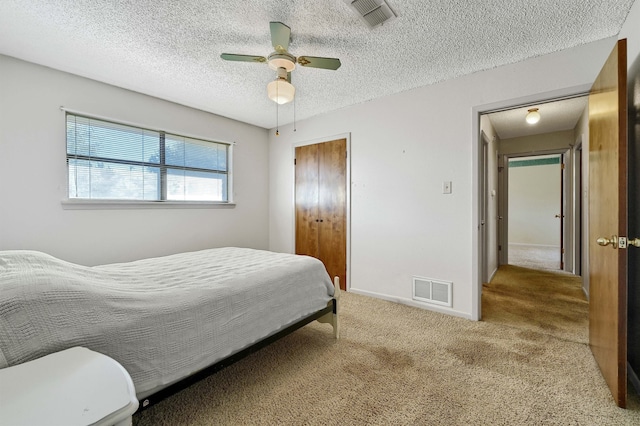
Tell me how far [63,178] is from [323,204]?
9.43 feet

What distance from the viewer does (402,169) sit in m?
3.24

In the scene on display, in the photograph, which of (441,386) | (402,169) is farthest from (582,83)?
(441,386)

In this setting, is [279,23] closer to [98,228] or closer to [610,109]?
[610,109]

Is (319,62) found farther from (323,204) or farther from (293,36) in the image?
(323,204)

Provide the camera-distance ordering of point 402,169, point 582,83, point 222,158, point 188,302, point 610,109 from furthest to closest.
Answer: point 222,158
point 402,169
point 582,83
point 610,109
point 188,302

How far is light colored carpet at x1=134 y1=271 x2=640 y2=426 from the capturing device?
1.47 m

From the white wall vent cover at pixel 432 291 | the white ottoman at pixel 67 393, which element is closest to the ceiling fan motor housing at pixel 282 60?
the white ottoman at pixel 67 393

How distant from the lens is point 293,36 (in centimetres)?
214

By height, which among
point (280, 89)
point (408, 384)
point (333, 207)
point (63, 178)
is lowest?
point (408, 384)

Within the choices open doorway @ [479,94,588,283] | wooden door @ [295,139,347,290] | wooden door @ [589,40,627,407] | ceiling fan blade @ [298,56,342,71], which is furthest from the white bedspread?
open doorway @ [479,94,588,283]

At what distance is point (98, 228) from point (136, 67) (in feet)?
5.45

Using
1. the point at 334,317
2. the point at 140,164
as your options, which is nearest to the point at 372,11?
the point at 334,317

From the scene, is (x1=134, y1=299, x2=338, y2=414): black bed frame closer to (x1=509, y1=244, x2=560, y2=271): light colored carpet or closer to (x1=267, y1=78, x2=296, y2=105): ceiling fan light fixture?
(x1=267, y1=78, x2=296, y2=105): ceiling fan light fixture

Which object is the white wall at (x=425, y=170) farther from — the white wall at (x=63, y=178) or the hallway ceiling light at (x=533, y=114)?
the white wall at (x=63, y=178)
